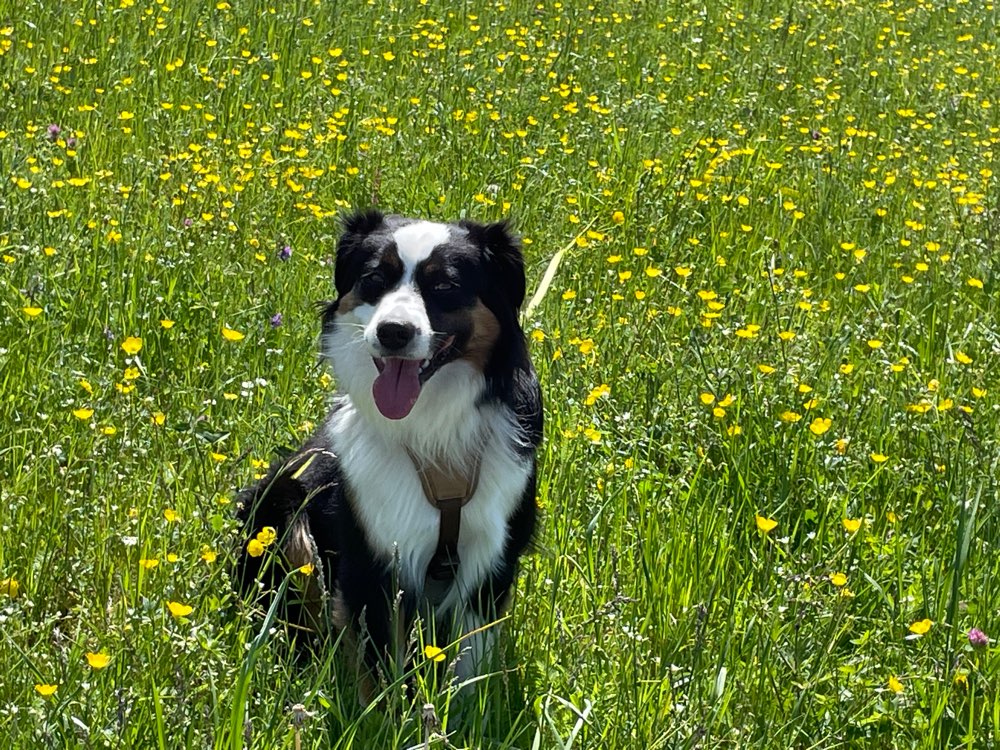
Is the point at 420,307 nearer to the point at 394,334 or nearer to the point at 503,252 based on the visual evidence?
the point at 394,334

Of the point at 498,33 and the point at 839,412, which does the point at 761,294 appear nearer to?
the point at 839,412

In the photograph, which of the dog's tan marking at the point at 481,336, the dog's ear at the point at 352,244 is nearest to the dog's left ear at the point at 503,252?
the dog's tan marking at the point at 481,336

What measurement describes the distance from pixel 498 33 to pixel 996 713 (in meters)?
5.06

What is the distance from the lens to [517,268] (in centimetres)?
288

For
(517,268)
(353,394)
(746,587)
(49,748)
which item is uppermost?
(517,268)

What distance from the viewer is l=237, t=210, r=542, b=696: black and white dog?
274 centimetres

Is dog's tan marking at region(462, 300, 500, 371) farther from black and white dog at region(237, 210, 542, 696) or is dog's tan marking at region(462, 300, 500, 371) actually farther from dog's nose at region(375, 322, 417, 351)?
dog's nose at region(375, 322, 417, 351)

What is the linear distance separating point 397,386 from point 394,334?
0.17 meters

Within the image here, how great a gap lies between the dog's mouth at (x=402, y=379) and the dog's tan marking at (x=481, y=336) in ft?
0.21

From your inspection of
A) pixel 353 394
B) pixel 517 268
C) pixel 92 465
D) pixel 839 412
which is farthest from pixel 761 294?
pixel 92 465

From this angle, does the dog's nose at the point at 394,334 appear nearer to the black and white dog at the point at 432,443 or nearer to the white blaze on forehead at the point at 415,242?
the black and white dog at the point at 432,443

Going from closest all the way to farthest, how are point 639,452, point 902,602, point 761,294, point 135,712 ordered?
1. point 135,712
2. point 902,602
3. point 639,452
4. point 761,294

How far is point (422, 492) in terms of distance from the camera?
2793mm

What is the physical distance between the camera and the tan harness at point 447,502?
276 centimetres
